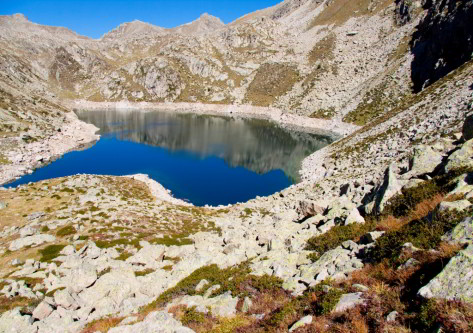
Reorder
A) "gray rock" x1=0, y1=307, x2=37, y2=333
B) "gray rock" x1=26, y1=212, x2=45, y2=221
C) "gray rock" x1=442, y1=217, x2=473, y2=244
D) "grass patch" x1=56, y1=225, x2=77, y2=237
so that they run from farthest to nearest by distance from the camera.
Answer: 1. "gray rock" x1=26, y1=212, x2=45, y2=221
2. "grass patch" x1=56, y1=225, x2=77, y2=237
3. "gray rock" x1=0, y1=307, x2=37, y2=333
4. "gray rock" x1=442, y1=217, x2=473, y2=244

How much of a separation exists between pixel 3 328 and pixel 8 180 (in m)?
62.0

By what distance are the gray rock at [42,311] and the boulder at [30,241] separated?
14910 millimetres

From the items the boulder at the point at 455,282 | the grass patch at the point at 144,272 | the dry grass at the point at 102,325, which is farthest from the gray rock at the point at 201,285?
the boulder at the point at 455,282

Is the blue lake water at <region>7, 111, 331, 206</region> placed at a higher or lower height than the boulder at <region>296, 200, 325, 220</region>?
lower

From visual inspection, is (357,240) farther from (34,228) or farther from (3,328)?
(34,228)

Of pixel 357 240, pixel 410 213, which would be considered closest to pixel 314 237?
pixel 357 240

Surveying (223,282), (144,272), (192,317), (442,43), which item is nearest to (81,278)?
(144,272)

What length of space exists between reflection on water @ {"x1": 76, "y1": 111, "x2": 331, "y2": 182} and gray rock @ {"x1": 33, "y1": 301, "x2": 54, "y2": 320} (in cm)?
5312

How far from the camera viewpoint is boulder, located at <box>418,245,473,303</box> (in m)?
7.48

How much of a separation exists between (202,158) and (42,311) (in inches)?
2844

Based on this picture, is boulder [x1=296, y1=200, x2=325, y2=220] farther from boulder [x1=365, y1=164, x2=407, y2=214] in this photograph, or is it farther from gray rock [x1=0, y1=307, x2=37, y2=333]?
gray rock [x1=0, y1=307, x2=37, y2=333]

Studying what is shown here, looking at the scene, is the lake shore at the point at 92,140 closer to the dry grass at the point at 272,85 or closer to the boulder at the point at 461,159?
the dry grass at the point at 272,85

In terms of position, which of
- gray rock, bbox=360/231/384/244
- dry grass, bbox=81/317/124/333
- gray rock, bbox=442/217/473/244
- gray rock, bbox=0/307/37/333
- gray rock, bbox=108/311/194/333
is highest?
gray rock, bbox=442/217/473/244

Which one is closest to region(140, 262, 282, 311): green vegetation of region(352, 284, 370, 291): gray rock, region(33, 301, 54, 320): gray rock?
region(352, 284, 370, 291): gray rock
